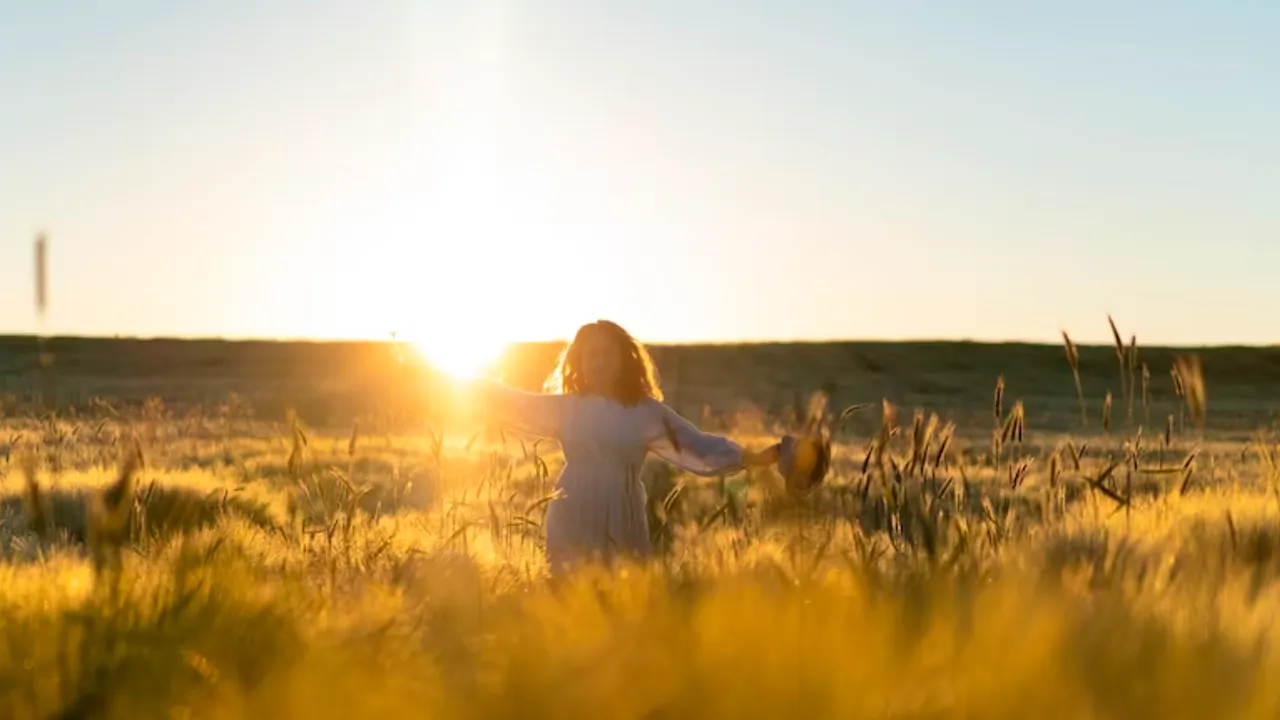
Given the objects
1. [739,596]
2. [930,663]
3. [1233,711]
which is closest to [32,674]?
[739,596]

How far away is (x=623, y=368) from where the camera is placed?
5.24 m

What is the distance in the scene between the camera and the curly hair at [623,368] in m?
5.23

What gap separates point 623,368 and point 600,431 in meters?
0.28

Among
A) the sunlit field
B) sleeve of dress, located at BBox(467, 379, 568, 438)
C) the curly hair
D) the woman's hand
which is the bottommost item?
the sunlit field

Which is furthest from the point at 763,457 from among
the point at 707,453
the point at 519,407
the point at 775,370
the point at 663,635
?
the point at 775,370

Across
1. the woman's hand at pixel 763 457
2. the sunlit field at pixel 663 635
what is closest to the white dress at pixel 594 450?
the woman's hand at pixel 763 457

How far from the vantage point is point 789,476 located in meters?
3.88

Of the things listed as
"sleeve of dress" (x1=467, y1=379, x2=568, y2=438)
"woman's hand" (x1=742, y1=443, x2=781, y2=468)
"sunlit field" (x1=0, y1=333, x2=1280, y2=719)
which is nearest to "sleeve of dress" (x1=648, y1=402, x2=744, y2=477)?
"woman's hand" (x1=742, y1=443, x2=781, y2=468)

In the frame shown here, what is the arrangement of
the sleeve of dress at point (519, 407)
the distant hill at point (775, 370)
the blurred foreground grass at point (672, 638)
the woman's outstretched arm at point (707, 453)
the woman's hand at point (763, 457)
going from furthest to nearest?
the distant hill at point (775, 370)
the sleeve of dress at point (519, 407)
the woman's outstretched arm at point (707, 453)
the woman's hand at point (763, 457)
the blurred foreground grass at point (672, 638)

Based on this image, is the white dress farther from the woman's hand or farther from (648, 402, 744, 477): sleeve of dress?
the woman's hand

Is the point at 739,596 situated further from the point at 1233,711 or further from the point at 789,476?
the point at 789,476

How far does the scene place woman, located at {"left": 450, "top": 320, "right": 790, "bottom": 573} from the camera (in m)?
5.08

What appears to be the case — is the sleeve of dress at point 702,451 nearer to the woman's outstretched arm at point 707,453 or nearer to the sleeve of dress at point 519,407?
the woman's outstretched arm at point 707,453

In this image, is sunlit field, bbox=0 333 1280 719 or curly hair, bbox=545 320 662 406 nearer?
sunlit field, bbox=0 333 1280 719
